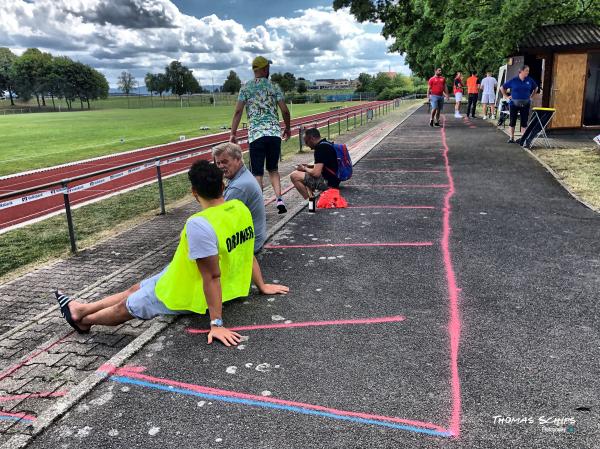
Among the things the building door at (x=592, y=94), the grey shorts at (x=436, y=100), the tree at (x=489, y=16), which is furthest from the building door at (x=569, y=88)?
the grey shorts at (x=436, y=100)

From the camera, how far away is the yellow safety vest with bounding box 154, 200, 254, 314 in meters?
3.68

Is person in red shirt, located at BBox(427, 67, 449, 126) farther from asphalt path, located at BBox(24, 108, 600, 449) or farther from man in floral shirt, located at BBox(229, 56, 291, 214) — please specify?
asphalt path, located at BBox(24, 108, 600, 449)

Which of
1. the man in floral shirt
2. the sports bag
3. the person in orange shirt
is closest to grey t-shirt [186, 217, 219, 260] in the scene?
the man in floral shirt

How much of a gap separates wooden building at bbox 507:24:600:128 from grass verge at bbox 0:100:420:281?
13095 mm

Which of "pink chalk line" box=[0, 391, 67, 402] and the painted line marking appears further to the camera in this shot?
"pink chalk line" box=[0, 391, 67, 402]

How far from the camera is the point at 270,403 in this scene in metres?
2.98

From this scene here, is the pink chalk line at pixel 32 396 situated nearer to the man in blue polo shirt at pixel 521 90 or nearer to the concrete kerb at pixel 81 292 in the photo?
the concrete kerb at pixel 81 292

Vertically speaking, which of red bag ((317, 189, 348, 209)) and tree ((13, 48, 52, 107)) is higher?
tree ((13, 48, 52, 107))

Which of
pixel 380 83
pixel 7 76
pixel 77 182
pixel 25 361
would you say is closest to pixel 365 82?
pixel 380 83

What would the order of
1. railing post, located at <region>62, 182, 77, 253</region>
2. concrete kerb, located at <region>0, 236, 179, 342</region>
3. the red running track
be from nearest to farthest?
concrete kerb, located at <region>0, 236, 179, 342</region> → railing post, located at <region>62, 182, 77, 253</region> → the red running track

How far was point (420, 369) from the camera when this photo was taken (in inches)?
131

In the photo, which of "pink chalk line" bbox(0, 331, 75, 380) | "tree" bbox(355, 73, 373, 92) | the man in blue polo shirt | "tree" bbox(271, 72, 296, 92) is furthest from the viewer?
"tree" bbox(271, 72, 296, 92)

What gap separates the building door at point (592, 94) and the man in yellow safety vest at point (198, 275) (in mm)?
17278

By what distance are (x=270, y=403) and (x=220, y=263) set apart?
1253 mm
